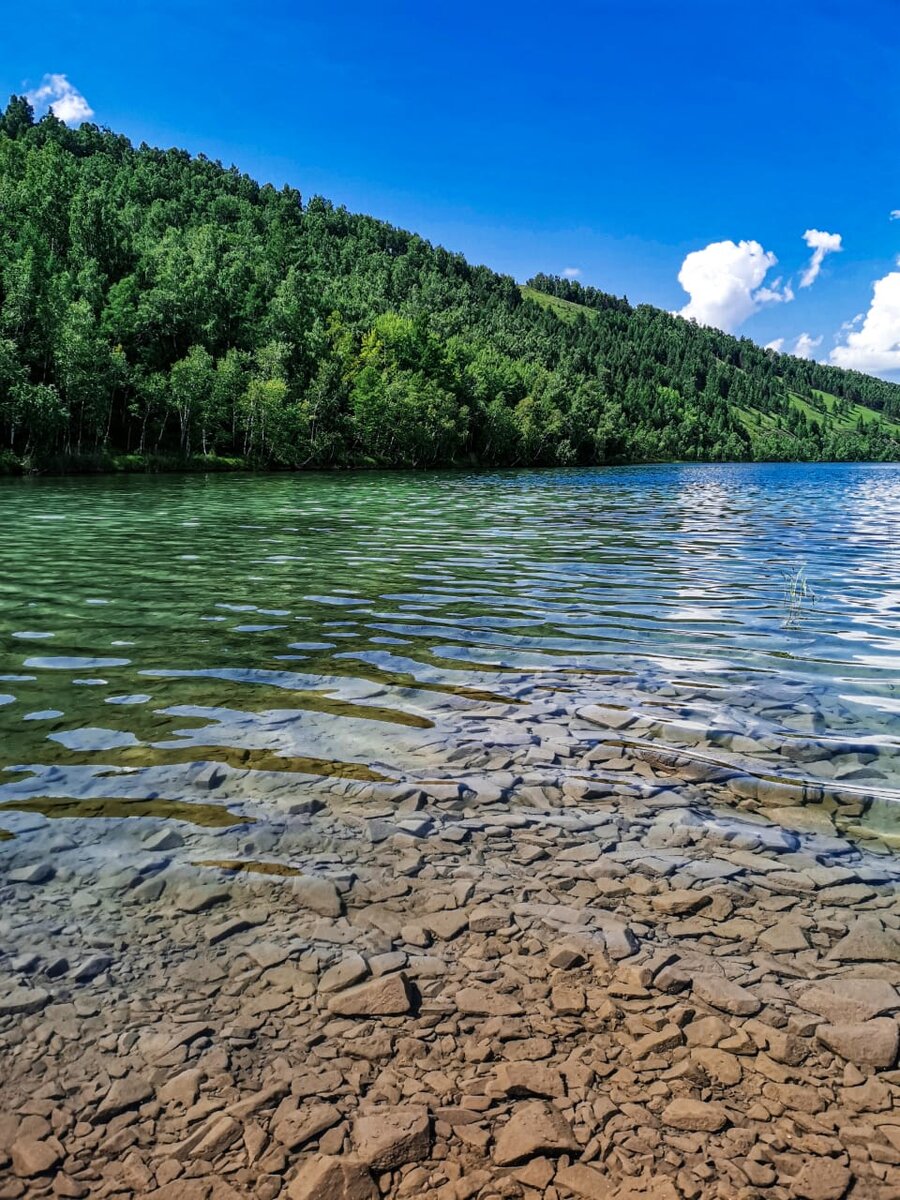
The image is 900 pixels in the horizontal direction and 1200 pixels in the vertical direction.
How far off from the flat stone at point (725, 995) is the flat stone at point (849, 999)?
0.26 metres

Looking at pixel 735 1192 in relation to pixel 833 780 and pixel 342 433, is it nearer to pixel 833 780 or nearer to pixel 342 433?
pixel 833 780

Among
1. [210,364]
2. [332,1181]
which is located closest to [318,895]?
[332,1181]

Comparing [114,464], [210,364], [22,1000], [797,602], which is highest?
[210,364]

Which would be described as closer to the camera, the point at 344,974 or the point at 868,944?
the point at 344,974

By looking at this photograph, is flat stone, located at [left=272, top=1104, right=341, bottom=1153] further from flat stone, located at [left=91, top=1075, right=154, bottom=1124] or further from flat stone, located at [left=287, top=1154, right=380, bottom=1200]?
flat stone, located at [left=91, top=1075, right=154, bottom=1124]

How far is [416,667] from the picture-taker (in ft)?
34.8

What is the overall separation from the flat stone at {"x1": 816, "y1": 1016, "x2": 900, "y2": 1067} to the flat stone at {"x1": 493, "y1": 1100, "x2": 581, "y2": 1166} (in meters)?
1.45

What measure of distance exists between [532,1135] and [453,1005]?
0.88 meters

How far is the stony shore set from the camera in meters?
3.01

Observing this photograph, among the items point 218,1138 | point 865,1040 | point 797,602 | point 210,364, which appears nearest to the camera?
point 218,1138

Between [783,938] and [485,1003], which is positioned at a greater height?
[783,938]

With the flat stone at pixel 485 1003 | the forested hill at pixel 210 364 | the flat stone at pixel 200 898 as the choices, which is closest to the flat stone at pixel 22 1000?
the flat stone at pixel 200 898

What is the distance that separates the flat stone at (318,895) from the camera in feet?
15.8

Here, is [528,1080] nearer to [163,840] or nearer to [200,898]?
[200,898]
